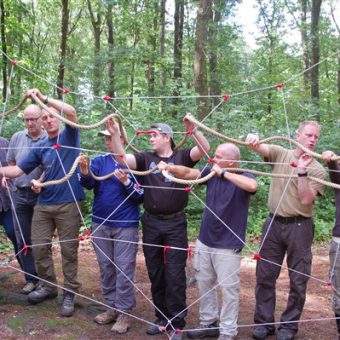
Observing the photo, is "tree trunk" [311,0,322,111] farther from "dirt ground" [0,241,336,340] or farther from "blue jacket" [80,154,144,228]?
"blue jacket" [80,154,144,228]

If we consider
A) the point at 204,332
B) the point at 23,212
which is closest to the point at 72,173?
the point at 23,212

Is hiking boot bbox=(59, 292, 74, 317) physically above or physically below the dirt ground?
above

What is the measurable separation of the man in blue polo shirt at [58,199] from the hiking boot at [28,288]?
0.44 meters

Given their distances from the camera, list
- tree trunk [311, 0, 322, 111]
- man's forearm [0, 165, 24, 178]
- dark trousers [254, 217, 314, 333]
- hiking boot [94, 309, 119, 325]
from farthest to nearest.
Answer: tree trunk [311, 0, 322, 111] < man's forearm [0, 165, 24, 178] < hiking boot [94, 309, 119, 325] < dark trousers [254, 217, 314, 333]

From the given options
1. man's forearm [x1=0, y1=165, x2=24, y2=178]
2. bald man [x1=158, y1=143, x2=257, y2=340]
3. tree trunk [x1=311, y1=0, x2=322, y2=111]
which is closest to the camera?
bald man [x1=158, y1=143, x2=257, y2=340]

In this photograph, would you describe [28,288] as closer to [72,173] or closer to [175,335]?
[72,173]

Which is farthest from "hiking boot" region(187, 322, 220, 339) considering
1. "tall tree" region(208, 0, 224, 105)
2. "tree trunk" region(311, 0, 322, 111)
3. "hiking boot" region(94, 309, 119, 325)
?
"tree trunk" region(311, 0, 322, 111)

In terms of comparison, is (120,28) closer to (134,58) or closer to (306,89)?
(134,58)

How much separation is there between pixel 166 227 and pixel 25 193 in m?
1.52

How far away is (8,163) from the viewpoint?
406cm

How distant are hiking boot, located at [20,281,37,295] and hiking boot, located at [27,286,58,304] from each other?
0.21 m

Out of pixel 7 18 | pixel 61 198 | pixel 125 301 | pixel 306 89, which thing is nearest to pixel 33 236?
pixel 61 198

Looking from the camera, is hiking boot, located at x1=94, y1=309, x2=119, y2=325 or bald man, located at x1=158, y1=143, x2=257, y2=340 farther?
hiking boot, located at x1=94, y1=309, x2=119, y2=325

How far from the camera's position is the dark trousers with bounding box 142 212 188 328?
10.8 ft
